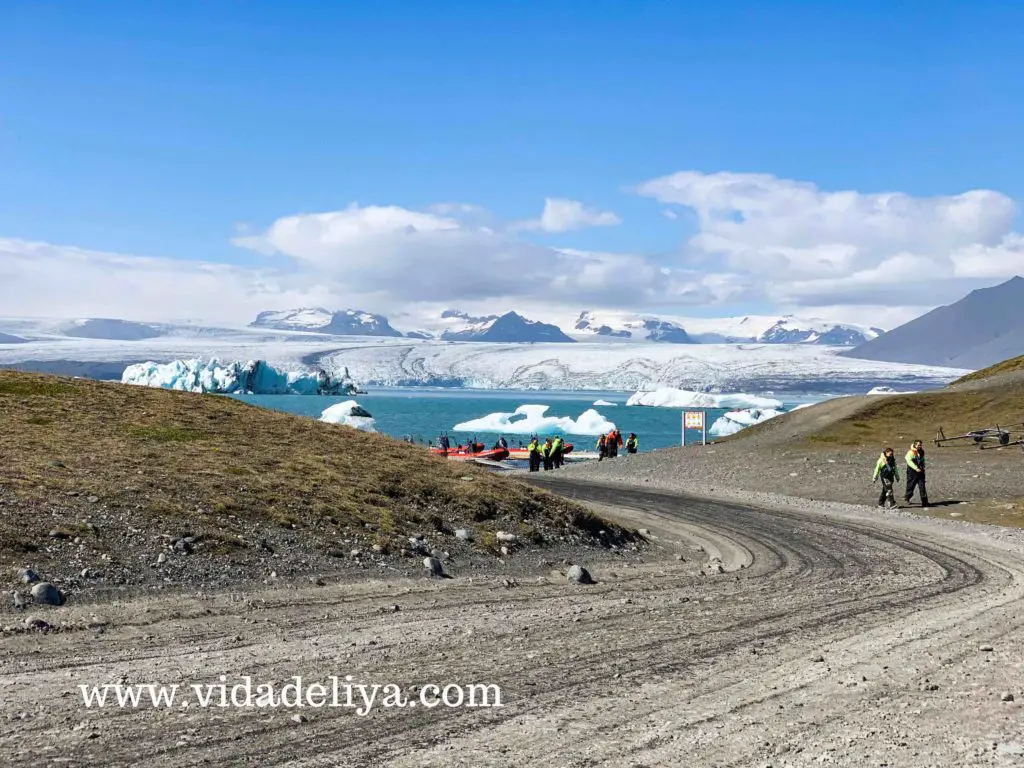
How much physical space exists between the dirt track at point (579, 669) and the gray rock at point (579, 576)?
0.18 meters

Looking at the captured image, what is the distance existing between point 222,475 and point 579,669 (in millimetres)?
9897

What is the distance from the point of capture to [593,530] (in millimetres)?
20250

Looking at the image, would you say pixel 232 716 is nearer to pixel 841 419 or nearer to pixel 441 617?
pixel 441 617

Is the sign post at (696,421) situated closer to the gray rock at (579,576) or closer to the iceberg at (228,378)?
the gray rock at (579,576)

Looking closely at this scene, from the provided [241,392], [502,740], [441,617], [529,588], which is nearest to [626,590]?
[529,588]

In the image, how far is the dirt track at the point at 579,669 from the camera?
7.70 metres

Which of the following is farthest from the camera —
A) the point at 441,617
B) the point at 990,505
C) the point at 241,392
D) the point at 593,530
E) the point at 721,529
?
the point at 241,392

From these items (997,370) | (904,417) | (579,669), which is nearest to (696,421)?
(904,417)

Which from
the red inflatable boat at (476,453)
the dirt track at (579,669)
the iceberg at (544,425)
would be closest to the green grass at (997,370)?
the red inflatable boat at (476,453)

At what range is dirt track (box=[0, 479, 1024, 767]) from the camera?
770 centimetres

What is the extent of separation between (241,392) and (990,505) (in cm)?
17848

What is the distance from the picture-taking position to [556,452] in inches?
1866

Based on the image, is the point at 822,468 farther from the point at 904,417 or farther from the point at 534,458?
the point at 534,458

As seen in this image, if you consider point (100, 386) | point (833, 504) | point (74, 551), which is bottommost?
point (833, 504)
